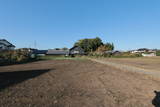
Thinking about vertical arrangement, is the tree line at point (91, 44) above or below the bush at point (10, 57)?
above

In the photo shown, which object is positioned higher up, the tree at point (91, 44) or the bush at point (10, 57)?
the tree at point (91, 44)

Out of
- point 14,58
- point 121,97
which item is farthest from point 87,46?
point 121,97

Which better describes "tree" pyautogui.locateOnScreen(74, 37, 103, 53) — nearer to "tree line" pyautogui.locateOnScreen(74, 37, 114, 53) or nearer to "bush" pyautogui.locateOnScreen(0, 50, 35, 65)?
"tree line" pyautogui.locateOnScreen(74, 37, 114, 53)

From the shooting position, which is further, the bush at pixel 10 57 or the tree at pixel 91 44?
the tree at pixel 91 44

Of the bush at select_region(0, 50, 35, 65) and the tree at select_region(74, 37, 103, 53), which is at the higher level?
the tree at select_region(74, 37, 103, 53)

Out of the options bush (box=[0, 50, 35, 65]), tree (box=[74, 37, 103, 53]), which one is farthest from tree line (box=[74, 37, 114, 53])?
bush (box=[0, 50, 35, 65])

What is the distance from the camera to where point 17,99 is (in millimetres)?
3527

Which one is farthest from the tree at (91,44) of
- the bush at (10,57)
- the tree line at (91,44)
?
the bush at (10,57)

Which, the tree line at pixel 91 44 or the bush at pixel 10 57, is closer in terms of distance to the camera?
the bush at pixel 10 57

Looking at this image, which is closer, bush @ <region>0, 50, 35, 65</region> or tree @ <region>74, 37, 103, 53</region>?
bush @ <region>0, 50, 35, 65</region>

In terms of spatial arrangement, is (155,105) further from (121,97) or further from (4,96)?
(4,96)

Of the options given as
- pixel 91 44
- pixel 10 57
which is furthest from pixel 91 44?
pixel 10 57

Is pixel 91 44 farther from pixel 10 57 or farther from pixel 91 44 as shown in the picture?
pixel 10 57

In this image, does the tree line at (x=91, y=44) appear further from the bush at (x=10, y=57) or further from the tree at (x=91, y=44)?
the bush at (x=10, y=57)
